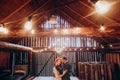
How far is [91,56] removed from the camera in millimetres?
13000

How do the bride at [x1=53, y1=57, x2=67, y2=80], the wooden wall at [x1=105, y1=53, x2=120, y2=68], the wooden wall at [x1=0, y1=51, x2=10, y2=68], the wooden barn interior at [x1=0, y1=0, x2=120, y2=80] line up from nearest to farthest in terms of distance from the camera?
the bride at [x1=53, y1=57, x2=67, y2=80], the wooden barn interior at [x1=0, y1=0, x2=120, y2=80], the wooden wall at [x1=105, y1=53, x2=120, y2=68], the wooden wall at [x1=0, y1=51, x2=10, y2=68]

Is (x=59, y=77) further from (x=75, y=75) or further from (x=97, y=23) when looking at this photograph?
(x=75, y=75)

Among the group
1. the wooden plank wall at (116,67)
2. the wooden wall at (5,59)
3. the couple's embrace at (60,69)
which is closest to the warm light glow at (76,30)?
the couple's embrace at (60,69)

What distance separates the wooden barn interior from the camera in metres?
7.62

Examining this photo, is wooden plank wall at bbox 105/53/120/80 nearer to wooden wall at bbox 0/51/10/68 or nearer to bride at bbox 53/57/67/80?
bride at bbox 53/57/67/80

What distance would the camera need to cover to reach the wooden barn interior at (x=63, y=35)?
7625 millimetres

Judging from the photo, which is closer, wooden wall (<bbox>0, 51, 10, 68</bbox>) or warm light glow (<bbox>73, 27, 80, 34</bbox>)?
warm light glow (<bbox>73, 27, 80, 34</bbox>)

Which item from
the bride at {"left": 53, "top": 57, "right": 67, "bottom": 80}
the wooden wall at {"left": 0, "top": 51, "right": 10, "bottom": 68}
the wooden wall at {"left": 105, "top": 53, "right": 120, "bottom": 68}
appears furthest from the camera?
the wooden wall at {"left": 0, "top": 51, "right": 10, "bottom": 68}

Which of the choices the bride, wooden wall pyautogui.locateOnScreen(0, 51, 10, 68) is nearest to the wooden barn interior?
wooden wall pyautogui.locateOnScreen(0, 51, 10, 68)

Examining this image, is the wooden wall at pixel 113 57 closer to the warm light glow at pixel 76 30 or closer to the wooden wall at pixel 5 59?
the warm light glow at pixel 76 30

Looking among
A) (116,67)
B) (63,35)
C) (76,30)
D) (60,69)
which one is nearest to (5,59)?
(63,35)

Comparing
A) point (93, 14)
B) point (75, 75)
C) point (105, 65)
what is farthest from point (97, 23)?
point (75, 75)

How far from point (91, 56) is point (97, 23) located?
4424mm

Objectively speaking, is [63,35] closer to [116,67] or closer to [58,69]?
[58,69]
